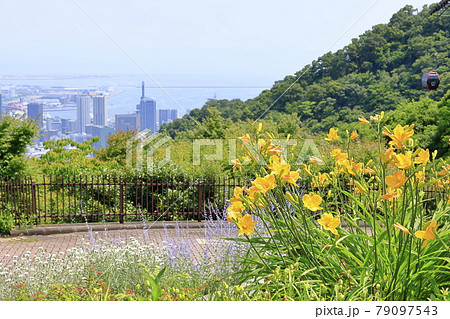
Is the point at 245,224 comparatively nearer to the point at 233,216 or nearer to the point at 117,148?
the point at 233,216

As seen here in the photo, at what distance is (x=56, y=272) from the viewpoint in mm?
4617

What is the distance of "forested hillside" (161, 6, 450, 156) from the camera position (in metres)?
32.6

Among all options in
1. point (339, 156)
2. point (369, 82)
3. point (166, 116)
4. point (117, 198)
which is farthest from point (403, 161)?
point (369, 82)

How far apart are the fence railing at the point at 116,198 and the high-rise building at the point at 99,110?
11728mm

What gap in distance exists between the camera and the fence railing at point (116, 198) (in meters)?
10.4

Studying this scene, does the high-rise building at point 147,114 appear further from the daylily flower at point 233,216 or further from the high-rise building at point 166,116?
the daylily flower at point 233,216

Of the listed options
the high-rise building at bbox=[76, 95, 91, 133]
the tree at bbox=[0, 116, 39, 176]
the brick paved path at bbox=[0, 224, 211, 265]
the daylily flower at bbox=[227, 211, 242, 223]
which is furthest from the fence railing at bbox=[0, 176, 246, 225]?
the high-rise building at bbox=[76, 95, 91, 133]

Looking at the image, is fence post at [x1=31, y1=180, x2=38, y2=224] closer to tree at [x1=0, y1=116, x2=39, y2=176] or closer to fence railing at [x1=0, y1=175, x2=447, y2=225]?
fence railing at [x1=0, y1=175, x2=447, y2=225]

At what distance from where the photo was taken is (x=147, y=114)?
684 inches

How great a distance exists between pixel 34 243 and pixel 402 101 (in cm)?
3203

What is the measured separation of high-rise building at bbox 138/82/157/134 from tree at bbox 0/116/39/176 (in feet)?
16.9

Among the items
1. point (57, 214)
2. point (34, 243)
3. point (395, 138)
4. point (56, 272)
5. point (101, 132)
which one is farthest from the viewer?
point (101, 132)

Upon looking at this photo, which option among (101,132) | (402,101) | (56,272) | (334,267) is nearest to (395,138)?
(334,267)
